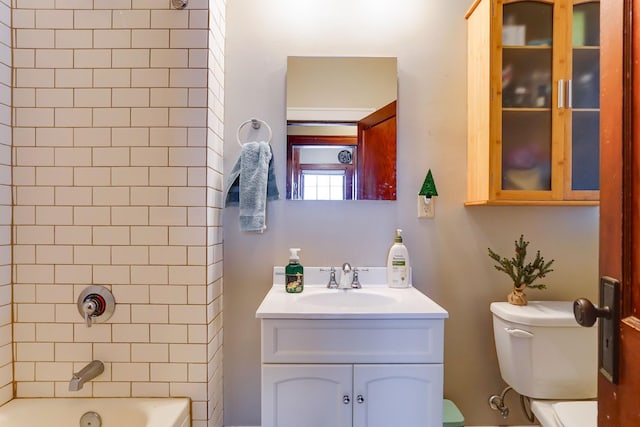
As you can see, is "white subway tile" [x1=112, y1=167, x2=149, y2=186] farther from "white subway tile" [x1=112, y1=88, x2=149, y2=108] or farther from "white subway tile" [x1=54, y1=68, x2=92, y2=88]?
"white subway tile" [x1=54, y1=68, x2=92, y2=88]

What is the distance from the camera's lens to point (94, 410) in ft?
4.11

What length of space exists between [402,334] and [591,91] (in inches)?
49.7

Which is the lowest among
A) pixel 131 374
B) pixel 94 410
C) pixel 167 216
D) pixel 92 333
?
pixel 94 410

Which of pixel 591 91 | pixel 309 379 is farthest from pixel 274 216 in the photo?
pixel 591 91

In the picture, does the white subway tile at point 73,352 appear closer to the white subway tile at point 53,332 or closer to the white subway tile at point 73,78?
the white subway tile at point 53,332

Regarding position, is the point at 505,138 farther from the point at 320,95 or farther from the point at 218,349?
the point at 218,349

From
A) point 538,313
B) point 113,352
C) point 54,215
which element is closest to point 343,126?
point 538,313

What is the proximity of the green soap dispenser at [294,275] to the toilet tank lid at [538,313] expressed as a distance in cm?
85

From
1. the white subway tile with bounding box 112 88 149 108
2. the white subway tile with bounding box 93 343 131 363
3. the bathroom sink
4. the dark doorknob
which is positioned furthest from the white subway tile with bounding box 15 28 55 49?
the dark doorknob

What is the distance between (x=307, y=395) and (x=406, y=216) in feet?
2.90

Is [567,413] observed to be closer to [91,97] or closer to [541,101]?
[541,101]

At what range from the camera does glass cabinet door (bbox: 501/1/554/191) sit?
1365mm

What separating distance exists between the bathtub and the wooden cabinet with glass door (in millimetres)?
1491

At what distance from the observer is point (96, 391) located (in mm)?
1303
